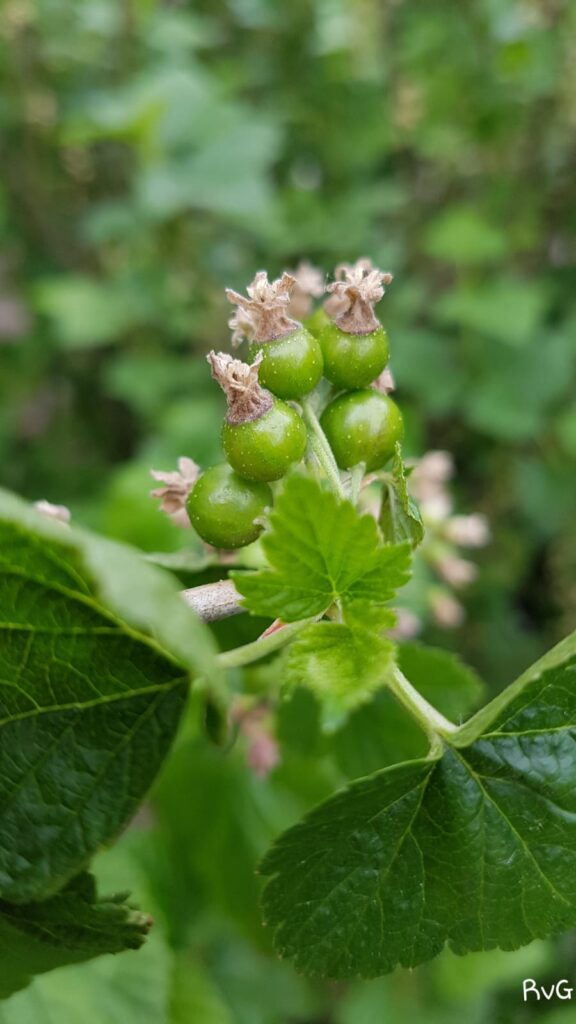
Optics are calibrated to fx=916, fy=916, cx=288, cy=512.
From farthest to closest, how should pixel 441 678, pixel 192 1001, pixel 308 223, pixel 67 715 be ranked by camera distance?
pixel 308 223
pixel 192 1001
pixel 441 678
pixel 67 715

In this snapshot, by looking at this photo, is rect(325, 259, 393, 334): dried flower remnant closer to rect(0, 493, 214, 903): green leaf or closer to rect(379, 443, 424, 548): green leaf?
Result: rect(379, 443, 424, 548): green leaf

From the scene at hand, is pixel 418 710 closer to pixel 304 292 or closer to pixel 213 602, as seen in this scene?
pixel 213 602

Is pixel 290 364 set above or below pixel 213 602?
above

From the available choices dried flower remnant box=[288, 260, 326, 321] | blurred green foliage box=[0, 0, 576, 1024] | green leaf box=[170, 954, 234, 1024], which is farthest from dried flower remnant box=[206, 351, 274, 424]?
blurred green foliage box=[0, 0, 576, 1024]

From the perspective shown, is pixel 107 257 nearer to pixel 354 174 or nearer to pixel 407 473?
pixel 354 174

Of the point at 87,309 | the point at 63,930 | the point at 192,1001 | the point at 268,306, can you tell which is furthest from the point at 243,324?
the point at 87,309

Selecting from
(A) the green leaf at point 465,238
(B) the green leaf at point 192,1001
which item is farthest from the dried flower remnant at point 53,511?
(A) the green leaf at point 465,238
